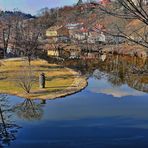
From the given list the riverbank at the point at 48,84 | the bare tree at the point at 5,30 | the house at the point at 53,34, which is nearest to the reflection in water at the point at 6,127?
the riverbank at the point at 48,84

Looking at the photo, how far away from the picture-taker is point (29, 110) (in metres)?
23.0

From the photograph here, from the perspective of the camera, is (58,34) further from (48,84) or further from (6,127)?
(6,127)

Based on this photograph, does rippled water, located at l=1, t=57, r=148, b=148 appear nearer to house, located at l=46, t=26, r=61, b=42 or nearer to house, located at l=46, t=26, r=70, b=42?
house, located at l=46, t=26, r=61, b=42

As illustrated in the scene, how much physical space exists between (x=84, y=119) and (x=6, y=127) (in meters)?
4.61

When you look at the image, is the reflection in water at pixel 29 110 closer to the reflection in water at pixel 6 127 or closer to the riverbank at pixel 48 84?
the reflection in water at pixel 6 127

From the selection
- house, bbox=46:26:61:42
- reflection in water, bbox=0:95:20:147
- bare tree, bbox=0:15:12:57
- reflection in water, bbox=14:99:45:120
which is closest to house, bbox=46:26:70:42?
house, bbox=46:26:61:42

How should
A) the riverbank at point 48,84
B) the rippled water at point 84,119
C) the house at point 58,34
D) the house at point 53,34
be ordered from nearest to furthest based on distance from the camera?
the rippled water at point 84,119 < the riverbank at point 48,84 < the house at point 53,34 < the house at point 58,34

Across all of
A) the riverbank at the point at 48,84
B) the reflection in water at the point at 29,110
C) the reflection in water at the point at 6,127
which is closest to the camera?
A: the reflection in water at the point at 6,127

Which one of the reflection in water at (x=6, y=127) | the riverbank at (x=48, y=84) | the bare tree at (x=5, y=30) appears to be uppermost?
the bare tree at (x=5, y=30)

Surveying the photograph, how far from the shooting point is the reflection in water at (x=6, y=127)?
17.2m

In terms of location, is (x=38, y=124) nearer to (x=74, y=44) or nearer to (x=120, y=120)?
(x=120, y=120)

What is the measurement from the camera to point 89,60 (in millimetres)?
54938

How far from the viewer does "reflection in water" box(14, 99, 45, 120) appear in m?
21.5

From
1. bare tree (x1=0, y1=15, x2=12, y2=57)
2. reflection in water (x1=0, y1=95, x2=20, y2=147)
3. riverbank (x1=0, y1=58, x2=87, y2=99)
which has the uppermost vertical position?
bare tree (x1=0, y1=15, x2=12, y2=57)
